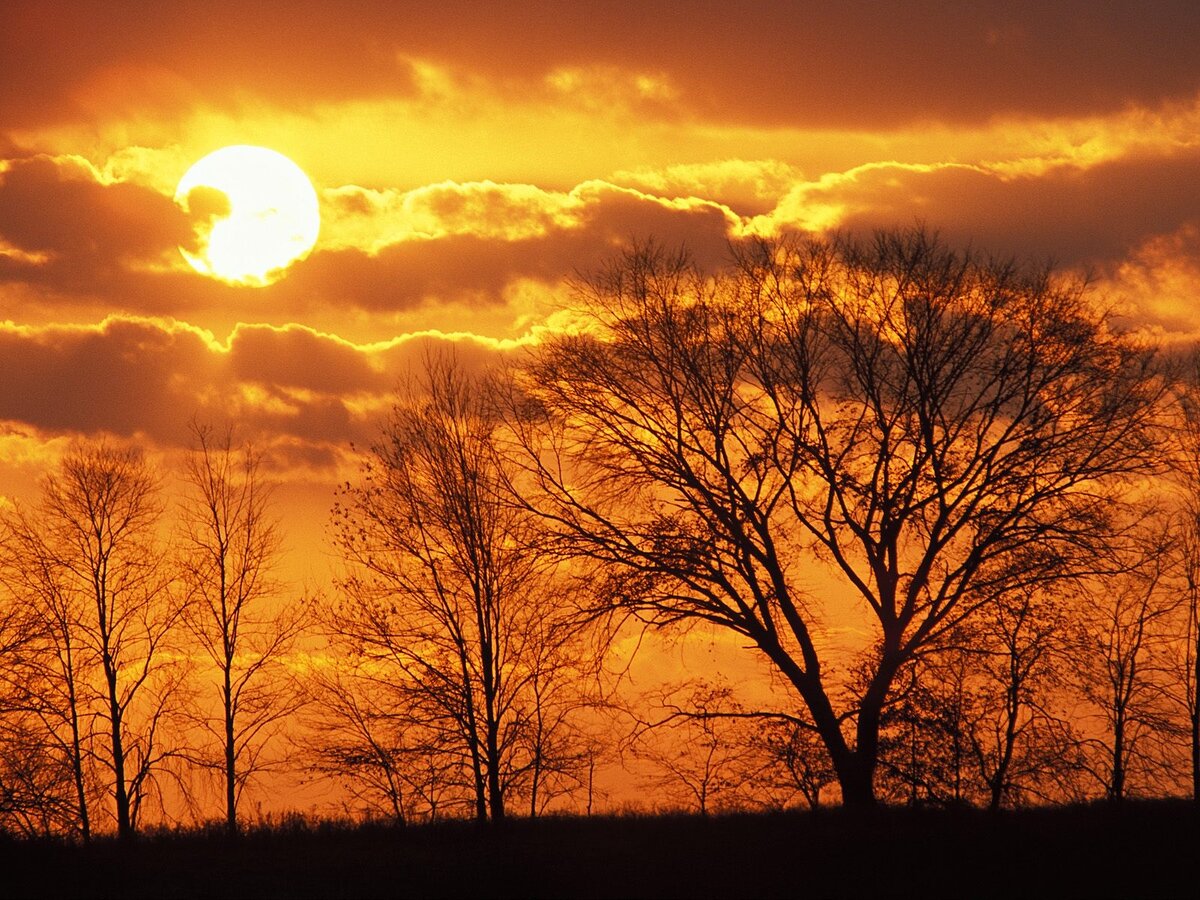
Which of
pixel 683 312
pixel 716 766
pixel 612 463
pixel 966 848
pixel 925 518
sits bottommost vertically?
pixel 966 848

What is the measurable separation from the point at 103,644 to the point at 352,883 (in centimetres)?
1980

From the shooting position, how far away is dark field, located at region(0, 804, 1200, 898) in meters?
18.5

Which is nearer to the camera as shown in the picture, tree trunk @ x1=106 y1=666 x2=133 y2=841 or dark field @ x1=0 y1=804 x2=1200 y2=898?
dark field @ x1=0 y1=804 x2=1200 y2=898

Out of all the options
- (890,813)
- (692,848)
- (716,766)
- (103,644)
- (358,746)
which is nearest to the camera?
(692,848)

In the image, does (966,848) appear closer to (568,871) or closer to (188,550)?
(568,871)

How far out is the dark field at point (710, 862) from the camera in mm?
18547

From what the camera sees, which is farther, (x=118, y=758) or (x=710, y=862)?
(x=118, y=758)

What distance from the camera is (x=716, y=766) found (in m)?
27.7

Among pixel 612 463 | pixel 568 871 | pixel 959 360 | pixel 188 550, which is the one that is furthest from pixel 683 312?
pixel 188 550

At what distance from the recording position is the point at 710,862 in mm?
19734

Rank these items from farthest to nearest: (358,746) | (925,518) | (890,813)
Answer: (358,746) < (925,518) < (890,813)

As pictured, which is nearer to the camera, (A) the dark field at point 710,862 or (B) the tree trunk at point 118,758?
(A) the dark field at point 710,862

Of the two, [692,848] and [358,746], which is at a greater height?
[358,746]

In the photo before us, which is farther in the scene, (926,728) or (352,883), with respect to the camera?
(926,728)
